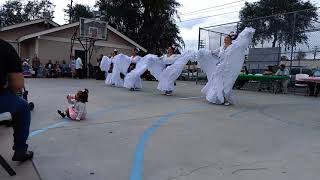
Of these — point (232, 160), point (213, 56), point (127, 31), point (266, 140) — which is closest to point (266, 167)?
point (232, 160)

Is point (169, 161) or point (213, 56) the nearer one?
point (169, 161)

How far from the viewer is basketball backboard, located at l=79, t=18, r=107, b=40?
2977 cm

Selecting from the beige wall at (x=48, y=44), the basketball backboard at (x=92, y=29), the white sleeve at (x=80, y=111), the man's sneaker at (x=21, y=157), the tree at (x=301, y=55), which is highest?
the basketball backboard at (x=92, y=29)

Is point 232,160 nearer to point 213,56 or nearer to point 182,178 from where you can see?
point 182,178

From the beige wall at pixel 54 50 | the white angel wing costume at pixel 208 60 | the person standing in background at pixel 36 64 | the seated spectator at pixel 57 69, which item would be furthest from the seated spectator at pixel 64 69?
the white angel wing costume at pixel 208 60

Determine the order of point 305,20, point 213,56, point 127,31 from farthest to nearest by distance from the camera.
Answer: point 127,31, point 305,20, point 213,56

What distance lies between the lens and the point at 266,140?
22.1 ft

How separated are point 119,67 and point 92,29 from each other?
12.7m

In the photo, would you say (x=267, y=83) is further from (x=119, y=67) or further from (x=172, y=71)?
(x=119, y=67)

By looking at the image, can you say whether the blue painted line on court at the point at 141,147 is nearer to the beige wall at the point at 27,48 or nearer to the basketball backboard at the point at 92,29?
the basketball backboard at the point at 92,29

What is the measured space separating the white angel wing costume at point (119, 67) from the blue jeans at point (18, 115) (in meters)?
13.2

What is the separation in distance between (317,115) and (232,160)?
5770 millimetres

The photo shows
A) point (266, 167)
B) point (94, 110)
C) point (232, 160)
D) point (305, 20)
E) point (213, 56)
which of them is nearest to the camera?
point (266, 167)

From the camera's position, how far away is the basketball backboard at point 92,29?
2977 centimetres
